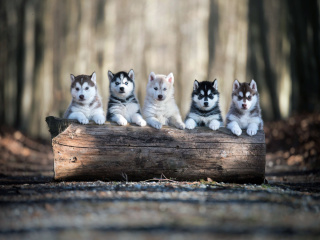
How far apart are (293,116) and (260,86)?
1.39 metres

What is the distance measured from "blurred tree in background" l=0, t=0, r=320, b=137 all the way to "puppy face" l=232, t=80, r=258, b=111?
20.5 ft

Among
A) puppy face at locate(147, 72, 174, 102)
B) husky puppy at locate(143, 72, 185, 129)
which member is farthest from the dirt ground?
puppy face at locate(147, 72, 174, 102)

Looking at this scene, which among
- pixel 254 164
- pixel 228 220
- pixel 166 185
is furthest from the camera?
pixel 254 164

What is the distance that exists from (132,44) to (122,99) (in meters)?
7.00

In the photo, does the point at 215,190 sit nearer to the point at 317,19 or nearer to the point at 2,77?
the point at 317,19

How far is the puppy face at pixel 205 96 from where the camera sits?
254 inches

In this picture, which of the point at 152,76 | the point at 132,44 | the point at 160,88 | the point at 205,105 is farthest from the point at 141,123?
the point at 132,44

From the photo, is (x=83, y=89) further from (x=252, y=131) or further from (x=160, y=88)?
(x=252, y=131)

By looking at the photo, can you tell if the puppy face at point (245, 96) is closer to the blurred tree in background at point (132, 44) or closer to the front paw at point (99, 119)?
the front paw at point (99, 119)

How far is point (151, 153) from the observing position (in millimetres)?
5527

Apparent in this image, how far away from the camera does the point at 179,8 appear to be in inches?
520

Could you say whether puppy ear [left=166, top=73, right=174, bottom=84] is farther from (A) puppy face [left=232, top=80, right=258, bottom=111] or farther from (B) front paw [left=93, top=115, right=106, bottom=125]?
(B) front paw [left=93, top=115, right=106, bottom=125]

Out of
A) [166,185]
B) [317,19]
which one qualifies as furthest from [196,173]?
[317,19]

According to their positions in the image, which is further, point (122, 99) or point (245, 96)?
point (122, 99)
